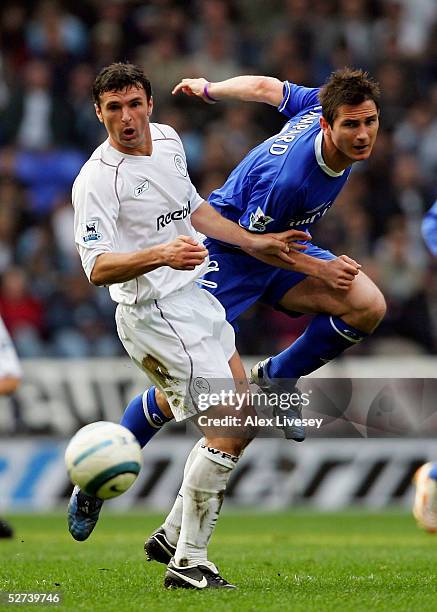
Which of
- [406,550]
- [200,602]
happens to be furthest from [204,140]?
[200,602]

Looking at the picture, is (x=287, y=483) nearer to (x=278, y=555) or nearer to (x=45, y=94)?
(x=278, y=555)

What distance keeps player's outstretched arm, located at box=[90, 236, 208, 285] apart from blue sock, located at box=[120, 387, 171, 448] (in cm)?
150

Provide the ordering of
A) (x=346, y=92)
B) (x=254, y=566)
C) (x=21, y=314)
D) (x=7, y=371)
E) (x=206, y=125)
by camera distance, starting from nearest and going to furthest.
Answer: (x=346, y=92)
(x=254, y=566)
(x=7, y=371)
(x=21, y=314)
(x=206, y=125)

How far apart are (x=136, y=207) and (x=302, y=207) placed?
3.85 ft

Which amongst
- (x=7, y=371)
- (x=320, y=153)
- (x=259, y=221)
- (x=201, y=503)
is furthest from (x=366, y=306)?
(x=7, y=371)

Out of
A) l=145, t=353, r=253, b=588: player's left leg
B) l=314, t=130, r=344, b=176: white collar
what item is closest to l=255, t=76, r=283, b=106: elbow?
l=314, t=130, r=344, b=176: white collar

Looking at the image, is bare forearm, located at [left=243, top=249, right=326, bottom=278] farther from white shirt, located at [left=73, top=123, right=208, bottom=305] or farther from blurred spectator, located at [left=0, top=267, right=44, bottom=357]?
blurred spectator, located at [left=0, top=267, right=44, bottom=357]

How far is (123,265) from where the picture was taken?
20.8 feet

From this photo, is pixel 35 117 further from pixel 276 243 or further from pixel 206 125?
pixel 276 243

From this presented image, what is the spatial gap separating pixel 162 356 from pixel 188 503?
836mm

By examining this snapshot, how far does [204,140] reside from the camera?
1582 cm

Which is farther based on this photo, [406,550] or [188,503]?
[406,550]

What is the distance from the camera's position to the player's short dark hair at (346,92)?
691 cm

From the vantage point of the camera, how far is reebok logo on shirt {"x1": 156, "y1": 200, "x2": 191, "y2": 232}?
22.6 ft
